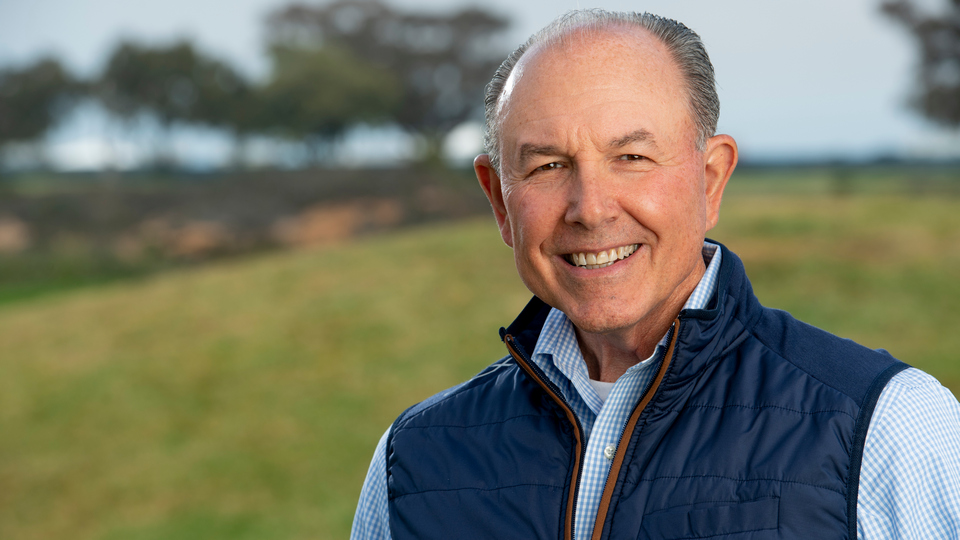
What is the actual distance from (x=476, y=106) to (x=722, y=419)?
4843 centimetres

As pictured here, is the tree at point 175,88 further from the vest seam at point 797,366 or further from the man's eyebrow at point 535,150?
the vest seam at point 797,366

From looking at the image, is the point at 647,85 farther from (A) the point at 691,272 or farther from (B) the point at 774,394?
(B) the point at 774,394

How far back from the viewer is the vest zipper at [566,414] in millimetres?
1774

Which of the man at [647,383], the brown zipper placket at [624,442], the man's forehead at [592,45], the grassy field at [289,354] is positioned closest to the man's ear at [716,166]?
the man at [647,383]

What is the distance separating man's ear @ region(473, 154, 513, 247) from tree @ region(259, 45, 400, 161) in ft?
124

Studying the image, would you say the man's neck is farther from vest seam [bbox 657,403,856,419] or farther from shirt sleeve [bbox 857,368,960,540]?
shirt sleeve [bbox 857,368,960,540]

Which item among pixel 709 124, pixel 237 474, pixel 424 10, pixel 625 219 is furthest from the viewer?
pixel 424 10

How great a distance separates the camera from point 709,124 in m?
1.93

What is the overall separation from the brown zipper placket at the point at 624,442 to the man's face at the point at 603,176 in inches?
5.6

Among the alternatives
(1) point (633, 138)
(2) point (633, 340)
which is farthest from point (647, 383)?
(1) point (633, 138)

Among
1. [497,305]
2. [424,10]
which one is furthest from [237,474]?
[424,10]

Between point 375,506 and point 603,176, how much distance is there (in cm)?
99

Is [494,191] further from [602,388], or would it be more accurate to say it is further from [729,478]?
[729,478]

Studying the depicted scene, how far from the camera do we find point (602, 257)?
183 centimetres
